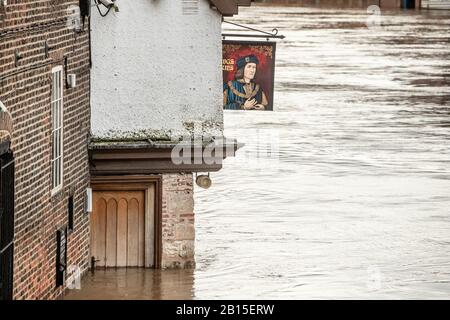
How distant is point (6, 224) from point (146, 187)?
270 inches

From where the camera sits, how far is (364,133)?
51062mm

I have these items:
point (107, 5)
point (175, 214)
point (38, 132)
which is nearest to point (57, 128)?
point (38, 132)

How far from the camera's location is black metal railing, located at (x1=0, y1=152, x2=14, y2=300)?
60.6 ft

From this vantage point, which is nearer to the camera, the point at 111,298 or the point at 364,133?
the point at 111,298

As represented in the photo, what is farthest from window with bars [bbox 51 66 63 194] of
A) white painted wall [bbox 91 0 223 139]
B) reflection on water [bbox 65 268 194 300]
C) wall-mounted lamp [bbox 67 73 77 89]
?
white painted wall [bbox 91 0 223 139]

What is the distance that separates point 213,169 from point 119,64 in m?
2.11

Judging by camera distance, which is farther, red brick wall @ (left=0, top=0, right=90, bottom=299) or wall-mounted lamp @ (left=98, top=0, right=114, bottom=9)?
wall-mounted lamp @ (left=98, top=0, right=114, bottom=9)

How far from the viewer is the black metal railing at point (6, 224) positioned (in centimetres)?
1847

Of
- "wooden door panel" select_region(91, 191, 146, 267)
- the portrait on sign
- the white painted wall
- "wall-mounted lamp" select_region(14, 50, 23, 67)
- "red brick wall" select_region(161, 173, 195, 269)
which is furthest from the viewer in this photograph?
the portrait on sign

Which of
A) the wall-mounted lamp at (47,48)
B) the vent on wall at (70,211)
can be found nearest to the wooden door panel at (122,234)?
the vent on wall at (70,211)

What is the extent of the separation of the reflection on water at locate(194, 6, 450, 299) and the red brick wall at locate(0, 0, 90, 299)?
11.5 ft

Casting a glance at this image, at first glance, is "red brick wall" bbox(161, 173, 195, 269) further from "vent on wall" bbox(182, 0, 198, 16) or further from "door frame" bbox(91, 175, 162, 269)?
"vent on wall" bbox(182, 0, 198, 16)
